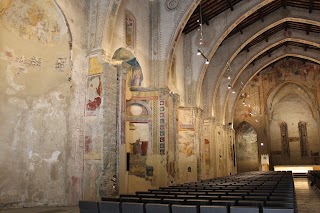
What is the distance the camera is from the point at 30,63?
9.16m

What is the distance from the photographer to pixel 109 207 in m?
4.74

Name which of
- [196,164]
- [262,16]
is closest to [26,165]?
[196,164]

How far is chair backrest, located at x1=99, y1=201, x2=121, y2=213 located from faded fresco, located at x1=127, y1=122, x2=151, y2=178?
27.0 feet

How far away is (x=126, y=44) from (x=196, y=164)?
8.09 meters

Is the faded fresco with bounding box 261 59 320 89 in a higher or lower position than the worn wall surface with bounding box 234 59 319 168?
higher

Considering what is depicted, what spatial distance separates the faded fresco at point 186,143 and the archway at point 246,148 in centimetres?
1485

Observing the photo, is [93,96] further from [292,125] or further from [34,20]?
[292,125]

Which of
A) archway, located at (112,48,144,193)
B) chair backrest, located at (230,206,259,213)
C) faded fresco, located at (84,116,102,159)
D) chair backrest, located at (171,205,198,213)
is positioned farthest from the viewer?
archway, located at (112,48,144,193)

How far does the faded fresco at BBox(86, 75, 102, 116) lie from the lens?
1000cm

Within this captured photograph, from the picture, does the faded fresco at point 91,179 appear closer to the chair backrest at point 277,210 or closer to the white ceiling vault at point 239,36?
the chair backrest at point 277,210

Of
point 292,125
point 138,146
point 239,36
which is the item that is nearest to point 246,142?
point 292,125

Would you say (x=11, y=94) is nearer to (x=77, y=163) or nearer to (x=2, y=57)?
(x=2, y=57)

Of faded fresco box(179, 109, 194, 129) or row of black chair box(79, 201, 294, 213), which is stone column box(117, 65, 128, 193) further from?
faded fresco box(179, 109, 194, 129)

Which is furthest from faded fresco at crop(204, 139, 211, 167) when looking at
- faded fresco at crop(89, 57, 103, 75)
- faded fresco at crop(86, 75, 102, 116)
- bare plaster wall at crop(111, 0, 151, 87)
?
faded fresco at crop(89, 57, 103, 75)
